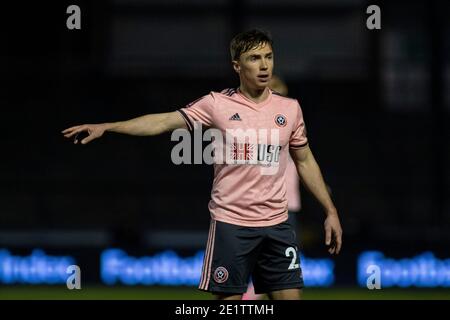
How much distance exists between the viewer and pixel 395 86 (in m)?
19.4

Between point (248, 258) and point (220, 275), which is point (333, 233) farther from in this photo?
point (220, 275)

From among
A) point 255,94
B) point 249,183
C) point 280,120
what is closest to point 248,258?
point 249,183

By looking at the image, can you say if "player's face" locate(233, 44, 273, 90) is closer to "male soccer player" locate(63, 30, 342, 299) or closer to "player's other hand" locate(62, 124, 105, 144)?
"male soccer player" locate(63, 30, 342, 299)

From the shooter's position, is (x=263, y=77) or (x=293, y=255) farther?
(x=293, y=255)

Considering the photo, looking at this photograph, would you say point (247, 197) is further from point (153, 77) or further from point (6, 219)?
point (153, 77)

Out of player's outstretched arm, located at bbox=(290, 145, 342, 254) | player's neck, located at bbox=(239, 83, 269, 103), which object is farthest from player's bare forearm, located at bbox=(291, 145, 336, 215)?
player's neck, located at bbox=(239, 83, 269, 103)

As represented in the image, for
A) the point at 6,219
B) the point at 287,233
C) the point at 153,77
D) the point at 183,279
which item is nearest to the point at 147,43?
the point at 153,77

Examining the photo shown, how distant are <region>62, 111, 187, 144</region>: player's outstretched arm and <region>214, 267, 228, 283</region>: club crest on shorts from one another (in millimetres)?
770

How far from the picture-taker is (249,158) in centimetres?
667

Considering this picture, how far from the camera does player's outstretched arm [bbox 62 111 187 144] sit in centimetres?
643

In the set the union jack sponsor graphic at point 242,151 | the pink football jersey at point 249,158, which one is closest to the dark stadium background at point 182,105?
the pink football jersey at point 249,158

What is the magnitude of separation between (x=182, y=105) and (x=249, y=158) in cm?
1083

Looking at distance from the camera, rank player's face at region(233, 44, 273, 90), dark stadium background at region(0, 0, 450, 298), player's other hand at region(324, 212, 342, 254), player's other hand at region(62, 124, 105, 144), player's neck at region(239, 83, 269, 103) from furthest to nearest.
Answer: dark stadium background at region(0, 0, 450, 298) < player's other hand at region(324, 212, 342, 254) < player's neck at region(239, 83, 269, 103) < player's face at region(233, 44, 273, 90) < player's other hand at region(62, 124, 105, 144)
